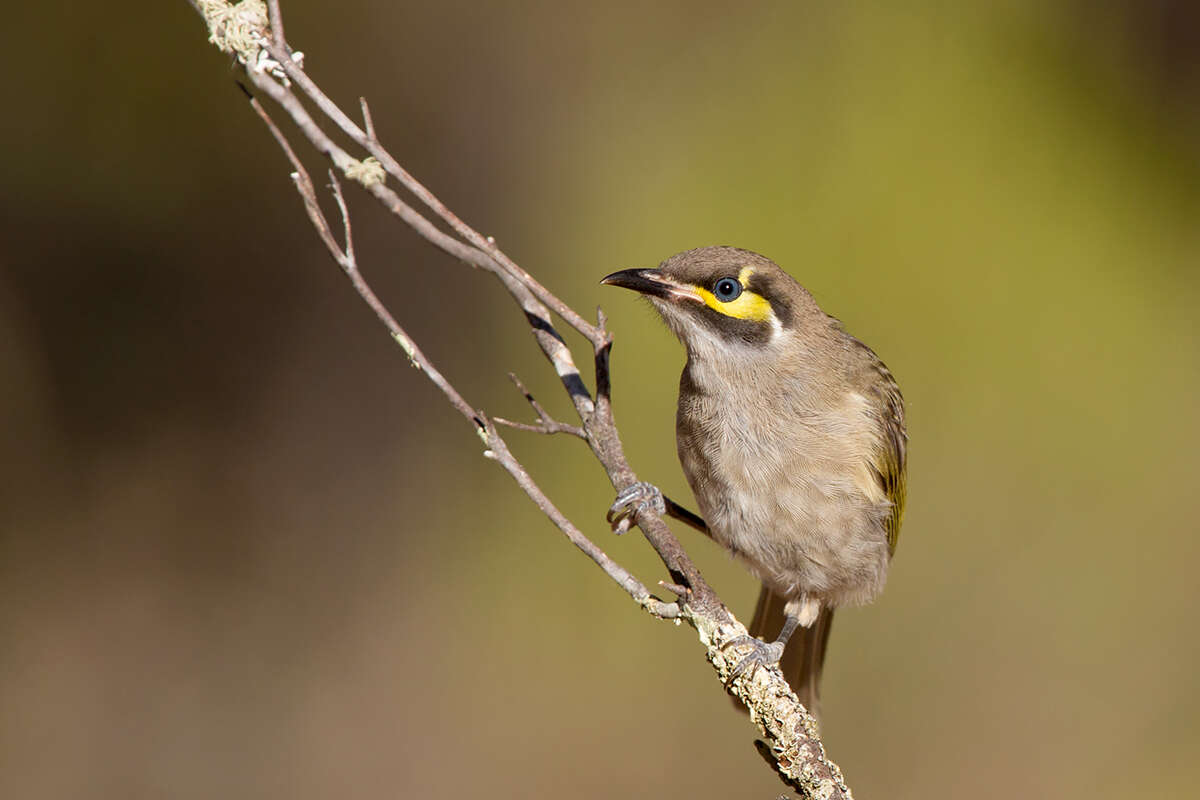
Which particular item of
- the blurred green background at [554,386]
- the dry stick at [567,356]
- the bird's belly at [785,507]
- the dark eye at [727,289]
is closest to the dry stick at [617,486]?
the dry stick at [567,356]

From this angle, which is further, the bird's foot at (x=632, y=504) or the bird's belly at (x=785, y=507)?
the bird's belly at (x=785, y=507)

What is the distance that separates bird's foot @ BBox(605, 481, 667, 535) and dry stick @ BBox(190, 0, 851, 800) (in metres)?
0.08

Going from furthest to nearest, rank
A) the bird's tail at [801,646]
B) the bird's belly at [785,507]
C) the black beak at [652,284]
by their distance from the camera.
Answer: the bird's tail at [801,646], the bird's belly at [785,507], the black beak at [652,284]

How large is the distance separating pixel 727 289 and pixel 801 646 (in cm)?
181

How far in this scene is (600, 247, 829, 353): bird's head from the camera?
3.91 metres

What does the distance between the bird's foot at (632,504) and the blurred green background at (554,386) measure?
3110 millimetres

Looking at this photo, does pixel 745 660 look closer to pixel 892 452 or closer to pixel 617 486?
pixel 617 486

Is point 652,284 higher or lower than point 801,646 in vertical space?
higher

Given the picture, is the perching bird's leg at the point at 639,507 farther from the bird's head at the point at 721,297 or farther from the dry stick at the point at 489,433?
the bird's head at the point at 721,297

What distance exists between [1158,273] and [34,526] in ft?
24.8

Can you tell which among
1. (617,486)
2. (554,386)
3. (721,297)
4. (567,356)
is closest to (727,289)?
(721,297)

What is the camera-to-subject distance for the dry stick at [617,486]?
298cm

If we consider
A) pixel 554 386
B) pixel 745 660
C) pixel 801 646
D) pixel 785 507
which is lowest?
pixel 745 660

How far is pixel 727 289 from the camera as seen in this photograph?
3955 mm
